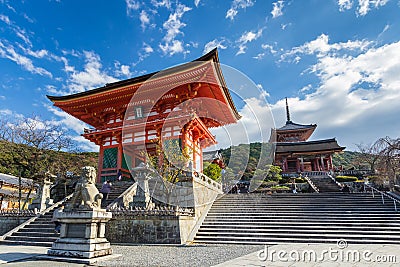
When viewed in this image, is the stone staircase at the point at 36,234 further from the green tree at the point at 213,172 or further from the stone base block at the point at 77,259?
the green tree at the point at 213,172

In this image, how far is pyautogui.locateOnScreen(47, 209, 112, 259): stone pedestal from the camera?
17.5 feet

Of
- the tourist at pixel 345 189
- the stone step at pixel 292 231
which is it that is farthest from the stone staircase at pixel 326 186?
the stone step at pixel 292 231

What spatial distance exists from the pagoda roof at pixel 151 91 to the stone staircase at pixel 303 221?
7554 mm

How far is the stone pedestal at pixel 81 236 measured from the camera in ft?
17.5

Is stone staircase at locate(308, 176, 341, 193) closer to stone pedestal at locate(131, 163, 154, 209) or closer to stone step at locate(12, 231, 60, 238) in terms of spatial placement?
stone pedestal at locate(131, 163, 154, 209)

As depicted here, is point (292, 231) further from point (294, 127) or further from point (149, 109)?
point (294, 127)

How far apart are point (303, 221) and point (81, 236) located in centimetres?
795

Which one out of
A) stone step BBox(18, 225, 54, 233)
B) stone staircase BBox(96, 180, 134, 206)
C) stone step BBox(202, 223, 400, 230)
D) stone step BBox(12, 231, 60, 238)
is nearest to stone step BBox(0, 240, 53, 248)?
stone step BBox(12, 231, 60, 238)

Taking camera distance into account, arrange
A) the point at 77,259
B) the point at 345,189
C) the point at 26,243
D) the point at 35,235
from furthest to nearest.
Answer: the point at 345,189 → the point at 35,235 → the point at 26,243 → the point at 77,259

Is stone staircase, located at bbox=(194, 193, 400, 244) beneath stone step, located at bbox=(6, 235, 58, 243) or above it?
above

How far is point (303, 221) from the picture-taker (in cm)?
958

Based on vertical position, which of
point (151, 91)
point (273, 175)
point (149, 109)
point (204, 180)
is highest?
point (151, 91)

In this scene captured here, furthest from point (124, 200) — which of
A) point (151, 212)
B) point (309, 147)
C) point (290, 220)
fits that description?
point (309, 147)

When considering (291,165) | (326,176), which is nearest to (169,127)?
(326,176)
